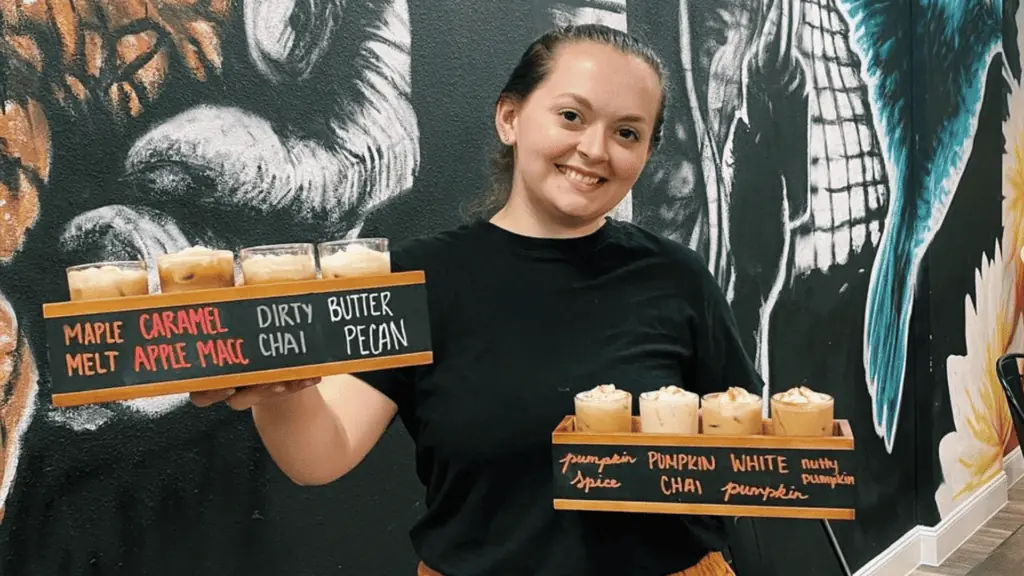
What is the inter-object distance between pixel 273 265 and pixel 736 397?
2.36 ft

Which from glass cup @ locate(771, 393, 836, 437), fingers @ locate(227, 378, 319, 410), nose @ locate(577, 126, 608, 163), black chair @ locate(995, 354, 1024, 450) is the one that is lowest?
black chair @ locate(995, 354, 1024, 450)

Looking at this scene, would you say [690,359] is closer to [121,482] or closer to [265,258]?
[265,258]

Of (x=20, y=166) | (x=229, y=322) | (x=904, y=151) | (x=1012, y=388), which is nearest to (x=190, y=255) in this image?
(x=229, y=322)

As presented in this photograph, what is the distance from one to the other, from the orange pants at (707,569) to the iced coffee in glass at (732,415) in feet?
0.73

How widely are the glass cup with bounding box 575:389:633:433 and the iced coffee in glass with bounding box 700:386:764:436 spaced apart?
0.13 meters

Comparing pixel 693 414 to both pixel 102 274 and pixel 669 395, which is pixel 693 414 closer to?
pixel 669 395

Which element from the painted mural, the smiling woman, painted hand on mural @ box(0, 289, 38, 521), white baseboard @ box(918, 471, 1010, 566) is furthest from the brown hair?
white baseboard @ box(918, 471, 1010, 566)

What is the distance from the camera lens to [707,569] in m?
1.37

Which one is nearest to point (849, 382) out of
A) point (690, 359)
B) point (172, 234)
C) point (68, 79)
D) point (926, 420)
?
point (926, 420)

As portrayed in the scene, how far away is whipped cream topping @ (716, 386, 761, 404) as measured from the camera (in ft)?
4.35

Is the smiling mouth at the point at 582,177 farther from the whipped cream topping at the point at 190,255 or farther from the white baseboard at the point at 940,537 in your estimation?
the white baseboard at the point at 940,537

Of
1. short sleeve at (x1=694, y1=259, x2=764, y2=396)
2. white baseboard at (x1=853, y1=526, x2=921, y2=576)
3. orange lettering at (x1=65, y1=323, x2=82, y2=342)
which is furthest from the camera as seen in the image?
white baseboard at (x1=853, y1=526, x2=921, y2=576)

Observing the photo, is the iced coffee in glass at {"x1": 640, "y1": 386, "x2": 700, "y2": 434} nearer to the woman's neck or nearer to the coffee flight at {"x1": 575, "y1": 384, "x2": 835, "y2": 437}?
the coffee flight at {"x1": 575, "y1": 384, "x2": 835, "y2": 437}

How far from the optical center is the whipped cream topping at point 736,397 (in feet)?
A: 4.35
